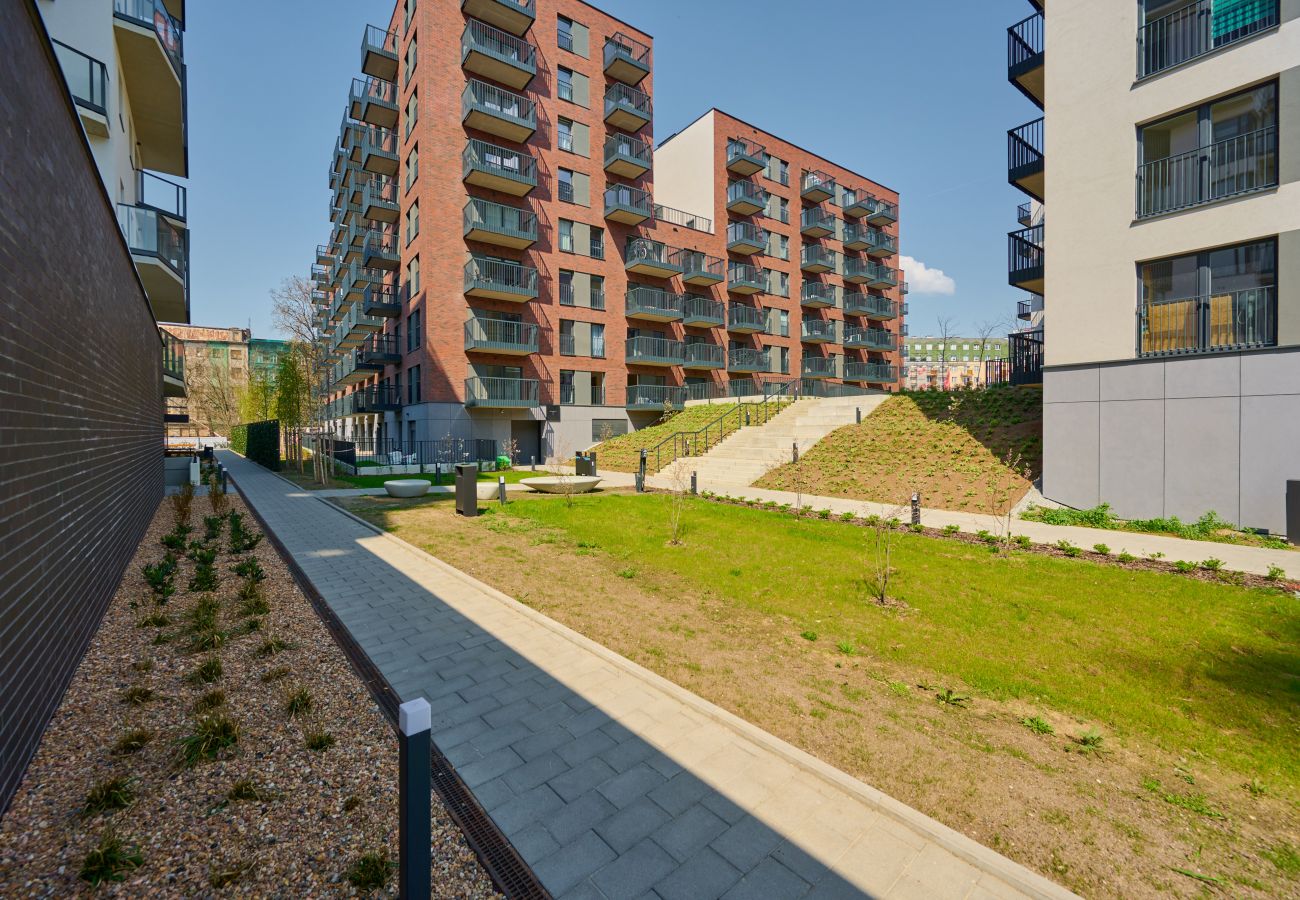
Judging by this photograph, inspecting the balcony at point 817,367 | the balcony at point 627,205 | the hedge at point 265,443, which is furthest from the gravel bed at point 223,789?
the balcony at point 817,367

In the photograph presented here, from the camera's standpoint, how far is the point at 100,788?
2.96 m

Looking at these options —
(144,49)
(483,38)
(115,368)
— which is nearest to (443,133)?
(483,38)

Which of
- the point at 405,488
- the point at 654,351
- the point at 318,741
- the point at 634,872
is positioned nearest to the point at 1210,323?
the point at 634,872

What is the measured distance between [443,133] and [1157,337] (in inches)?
1150

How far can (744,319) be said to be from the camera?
38281mm

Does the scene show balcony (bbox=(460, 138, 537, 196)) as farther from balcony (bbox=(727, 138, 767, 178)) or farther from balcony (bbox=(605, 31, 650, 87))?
balcony (bbox=(727, 138, 767, 178))

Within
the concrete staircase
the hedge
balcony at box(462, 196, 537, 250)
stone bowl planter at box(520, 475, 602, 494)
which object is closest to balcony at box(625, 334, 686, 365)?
balcony at box(462, 196, 537, 250)

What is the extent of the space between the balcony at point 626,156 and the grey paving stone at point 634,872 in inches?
1337

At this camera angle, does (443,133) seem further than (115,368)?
Yes

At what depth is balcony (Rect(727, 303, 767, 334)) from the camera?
37844 mm

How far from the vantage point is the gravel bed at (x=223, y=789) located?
8.32 feet

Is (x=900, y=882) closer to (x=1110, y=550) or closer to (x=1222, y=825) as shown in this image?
(x=1222, y=825)

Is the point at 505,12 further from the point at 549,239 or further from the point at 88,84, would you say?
the point at 88,84

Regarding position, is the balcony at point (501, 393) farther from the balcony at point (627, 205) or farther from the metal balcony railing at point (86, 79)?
the metal balcony railing at point (86, 79)
